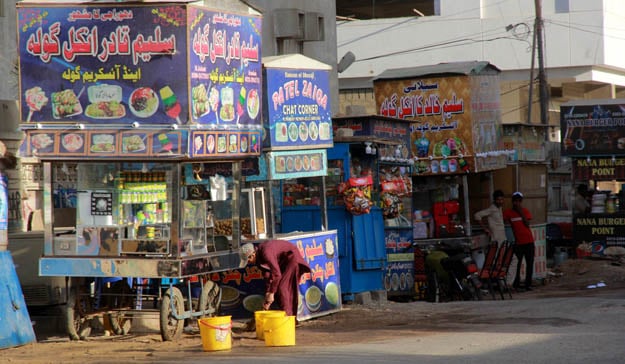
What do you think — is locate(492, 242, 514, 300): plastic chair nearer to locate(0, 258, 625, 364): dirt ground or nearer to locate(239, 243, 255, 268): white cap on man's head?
locate(0, 258, 625, 364): dirt ground

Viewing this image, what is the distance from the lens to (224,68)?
480 inches

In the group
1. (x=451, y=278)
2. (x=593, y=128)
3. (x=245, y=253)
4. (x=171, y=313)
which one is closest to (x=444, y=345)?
(x=245, y=253)

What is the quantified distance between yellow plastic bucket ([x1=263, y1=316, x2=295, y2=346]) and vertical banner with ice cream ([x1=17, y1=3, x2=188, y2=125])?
245 cm

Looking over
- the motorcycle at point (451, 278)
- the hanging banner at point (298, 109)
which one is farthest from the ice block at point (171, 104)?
the motorcycle at point (451, 278)

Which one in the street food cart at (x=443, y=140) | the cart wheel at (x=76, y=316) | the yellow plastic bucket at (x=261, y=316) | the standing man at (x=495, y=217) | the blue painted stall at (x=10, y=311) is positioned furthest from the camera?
the standing man at (x=495, y=217)

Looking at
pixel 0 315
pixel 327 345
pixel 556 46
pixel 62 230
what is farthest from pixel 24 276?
pixel 556 46

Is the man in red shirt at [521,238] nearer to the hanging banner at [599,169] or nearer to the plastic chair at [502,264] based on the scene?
the plastic chair at [502,264]

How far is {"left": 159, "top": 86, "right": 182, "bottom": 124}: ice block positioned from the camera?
11562mm

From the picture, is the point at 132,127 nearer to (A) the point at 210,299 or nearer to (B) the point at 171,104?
(B) the point at 171,104

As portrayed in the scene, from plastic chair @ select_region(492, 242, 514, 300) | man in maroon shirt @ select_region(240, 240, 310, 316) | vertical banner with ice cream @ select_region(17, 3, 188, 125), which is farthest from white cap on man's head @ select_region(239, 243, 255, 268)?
plastic chair @ select_region(492, 242, 514, 300)

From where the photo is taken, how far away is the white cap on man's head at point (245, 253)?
42.1ft

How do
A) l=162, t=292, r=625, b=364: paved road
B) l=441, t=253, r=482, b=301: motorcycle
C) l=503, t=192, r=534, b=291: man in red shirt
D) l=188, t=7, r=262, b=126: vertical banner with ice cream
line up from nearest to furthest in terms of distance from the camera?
l=162, t=292, r=625, b=364: paved road
l=188, t=7, r=262, b=126: vertical banner with ice cream
l=441, t=253, r=482, b=301: motorcycle
l=503, t=192, r=534, b=291: man in red shirt

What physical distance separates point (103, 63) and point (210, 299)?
11.0 ft

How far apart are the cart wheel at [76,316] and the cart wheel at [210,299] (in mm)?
1387
